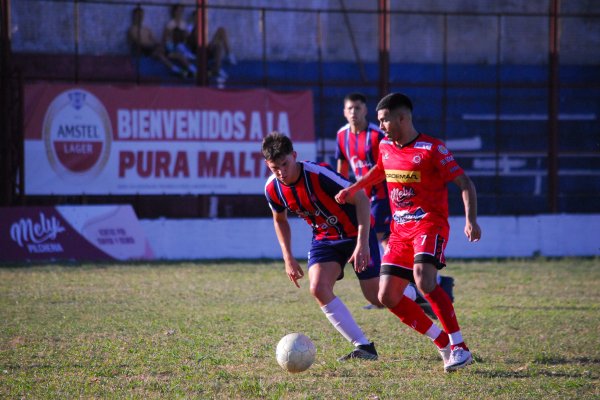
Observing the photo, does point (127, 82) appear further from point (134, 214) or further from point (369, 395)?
point (369, 395)

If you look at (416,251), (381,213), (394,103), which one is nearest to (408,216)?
(416,251)

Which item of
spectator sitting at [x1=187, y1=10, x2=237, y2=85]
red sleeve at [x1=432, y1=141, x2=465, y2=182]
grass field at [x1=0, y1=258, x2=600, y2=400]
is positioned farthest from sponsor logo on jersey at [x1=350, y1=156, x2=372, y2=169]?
spectator sitting at [x1=187, y1=10, x2=237, y2=85]

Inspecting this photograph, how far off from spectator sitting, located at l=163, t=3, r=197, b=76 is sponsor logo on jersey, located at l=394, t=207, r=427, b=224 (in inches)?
490

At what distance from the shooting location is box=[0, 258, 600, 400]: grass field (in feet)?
19.5

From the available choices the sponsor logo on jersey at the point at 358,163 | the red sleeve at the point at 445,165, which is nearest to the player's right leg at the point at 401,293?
the red sleeve at the point at 445,165

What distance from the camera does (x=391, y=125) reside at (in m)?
6.61

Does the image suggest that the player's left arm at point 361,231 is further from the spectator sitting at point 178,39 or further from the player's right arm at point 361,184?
the spectator sitting at point 178,39

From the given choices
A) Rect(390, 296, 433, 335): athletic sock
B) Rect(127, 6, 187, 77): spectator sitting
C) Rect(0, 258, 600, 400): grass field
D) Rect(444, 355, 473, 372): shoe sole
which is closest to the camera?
Rect(0, 258, 600, 400): grass field

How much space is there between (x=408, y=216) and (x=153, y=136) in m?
10.0

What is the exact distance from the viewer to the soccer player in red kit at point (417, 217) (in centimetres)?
648

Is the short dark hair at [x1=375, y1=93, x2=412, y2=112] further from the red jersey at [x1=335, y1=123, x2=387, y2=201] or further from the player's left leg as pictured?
the red jersey at [x1=335, y1=123, x2=387, y2=201]

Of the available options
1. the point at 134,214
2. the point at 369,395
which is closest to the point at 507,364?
the point at 369,395

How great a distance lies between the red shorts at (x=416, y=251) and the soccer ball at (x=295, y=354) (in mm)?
896

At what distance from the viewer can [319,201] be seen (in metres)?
6.99
